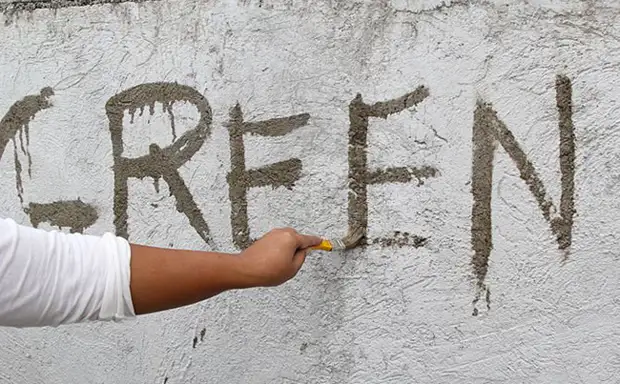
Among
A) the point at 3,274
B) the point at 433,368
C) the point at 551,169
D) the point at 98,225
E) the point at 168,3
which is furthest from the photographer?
the point at 98,225

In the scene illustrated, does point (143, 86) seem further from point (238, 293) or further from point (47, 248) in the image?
point (47, 248)

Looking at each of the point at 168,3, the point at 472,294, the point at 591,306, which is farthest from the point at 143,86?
the point at 591,306

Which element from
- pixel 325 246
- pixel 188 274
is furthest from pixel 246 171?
pixel 188 274

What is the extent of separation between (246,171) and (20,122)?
2.69 ft

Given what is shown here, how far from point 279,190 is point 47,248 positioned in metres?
1.07

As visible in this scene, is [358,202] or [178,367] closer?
[358,202]

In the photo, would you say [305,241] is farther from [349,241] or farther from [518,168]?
[518,168]

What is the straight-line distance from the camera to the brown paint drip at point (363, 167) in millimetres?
2258

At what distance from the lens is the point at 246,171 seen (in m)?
2.45

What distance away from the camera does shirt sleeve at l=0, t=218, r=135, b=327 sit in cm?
138

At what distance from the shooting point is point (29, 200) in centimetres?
274

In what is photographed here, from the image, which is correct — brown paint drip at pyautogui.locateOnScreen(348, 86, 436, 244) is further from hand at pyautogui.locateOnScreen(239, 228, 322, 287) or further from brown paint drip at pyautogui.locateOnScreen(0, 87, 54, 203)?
brown paint drip at pyautogui.locateOnScreen(0, 87, 54, 203)

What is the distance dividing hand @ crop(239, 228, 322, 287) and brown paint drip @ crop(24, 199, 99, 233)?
987 millimetres

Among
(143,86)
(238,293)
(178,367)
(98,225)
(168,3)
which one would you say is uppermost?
(168,3)
